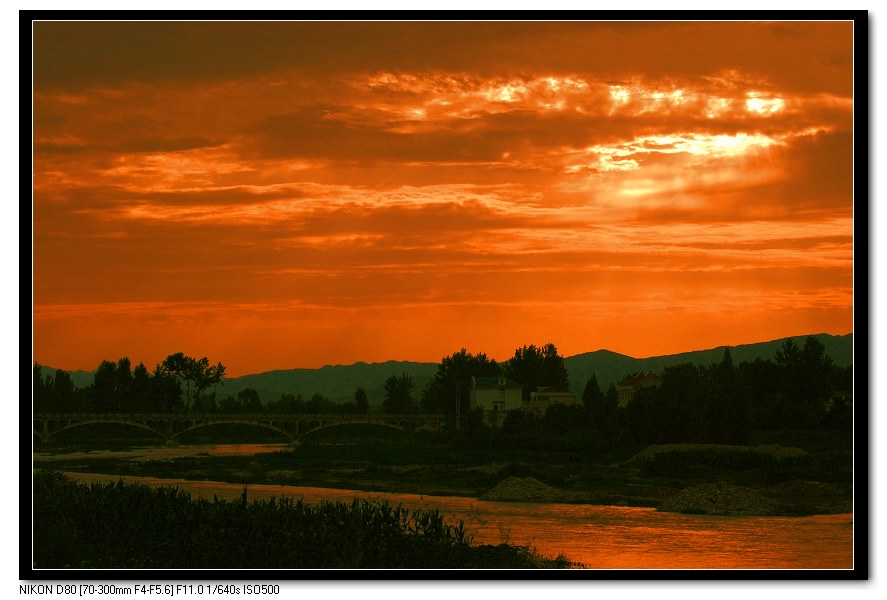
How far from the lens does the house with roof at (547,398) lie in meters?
40.8

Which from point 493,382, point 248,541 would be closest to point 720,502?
point 248,541

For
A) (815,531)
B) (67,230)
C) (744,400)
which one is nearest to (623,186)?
(815,531)

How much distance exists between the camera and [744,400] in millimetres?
24766

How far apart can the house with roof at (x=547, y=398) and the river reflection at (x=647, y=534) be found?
2155 cm

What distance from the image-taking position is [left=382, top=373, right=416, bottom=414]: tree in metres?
28.0

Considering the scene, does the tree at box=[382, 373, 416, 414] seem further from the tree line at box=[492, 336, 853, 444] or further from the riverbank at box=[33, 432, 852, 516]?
the tree line at box=[492, 336, 853, 444]

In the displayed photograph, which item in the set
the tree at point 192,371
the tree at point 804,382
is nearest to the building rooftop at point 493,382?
the tree at point 804,382

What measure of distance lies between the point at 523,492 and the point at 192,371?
679 cm

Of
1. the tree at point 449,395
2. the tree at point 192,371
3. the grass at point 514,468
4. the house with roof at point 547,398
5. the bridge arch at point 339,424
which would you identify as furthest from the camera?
the bridge arch at point 339,424

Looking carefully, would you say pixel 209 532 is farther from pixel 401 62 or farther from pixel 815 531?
pixel 815 531

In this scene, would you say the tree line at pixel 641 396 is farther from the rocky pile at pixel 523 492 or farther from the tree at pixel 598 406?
the rocky pile at pixel 523 492

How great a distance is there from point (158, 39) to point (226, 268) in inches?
163

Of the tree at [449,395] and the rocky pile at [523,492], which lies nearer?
the rocky pile at [523,492]

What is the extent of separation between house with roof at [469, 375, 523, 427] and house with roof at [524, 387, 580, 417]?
2.54ft
